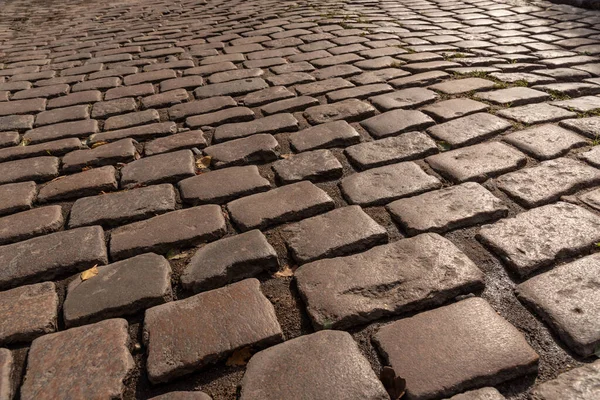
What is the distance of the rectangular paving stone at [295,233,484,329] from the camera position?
57.5 inches

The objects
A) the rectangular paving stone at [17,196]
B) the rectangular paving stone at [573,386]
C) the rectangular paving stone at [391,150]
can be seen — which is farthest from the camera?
the rectangular paving stone at [391,150]

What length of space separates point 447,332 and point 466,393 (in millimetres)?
189

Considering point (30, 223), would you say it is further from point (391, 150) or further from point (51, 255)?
point (391, 150)

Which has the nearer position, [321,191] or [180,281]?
[180,281]

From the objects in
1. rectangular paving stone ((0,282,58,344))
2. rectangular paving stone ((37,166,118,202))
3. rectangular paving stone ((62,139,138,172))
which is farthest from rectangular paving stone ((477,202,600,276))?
rectangular paving stone ((62,139,138,172))

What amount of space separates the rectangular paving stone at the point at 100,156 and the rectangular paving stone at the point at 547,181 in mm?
1761

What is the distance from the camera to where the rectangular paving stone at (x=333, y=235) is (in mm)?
1719

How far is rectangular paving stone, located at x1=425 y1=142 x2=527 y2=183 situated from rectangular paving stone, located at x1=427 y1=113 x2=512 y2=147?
0.26 feet

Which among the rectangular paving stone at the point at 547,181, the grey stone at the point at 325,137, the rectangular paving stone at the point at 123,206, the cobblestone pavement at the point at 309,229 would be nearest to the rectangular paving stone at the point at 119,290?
the cobblestone pavement at the point at 309,229

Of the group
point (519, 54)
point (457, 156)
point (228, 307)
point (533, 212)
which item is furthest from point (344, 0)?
point (228, 307)

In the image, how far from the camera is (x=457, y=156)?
7.35 feet

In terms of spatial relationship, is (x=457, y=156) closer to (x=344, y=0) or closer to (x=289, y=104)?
(x=289, y=104)

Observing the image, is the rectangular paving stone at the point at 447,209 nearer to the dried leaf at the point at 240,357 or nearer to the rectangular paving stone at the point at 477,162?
the rectangular paving stone at the point at 477,162

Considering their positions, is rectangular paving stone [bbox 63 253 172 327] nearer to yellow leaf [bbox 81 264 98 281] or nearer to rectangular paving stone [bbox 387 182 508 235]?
yellow leaf [bbox 81 264 98 281]
